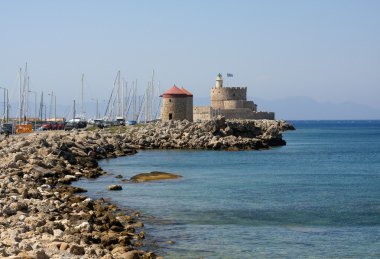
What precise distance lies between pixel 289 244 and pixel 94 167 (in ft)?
61.9

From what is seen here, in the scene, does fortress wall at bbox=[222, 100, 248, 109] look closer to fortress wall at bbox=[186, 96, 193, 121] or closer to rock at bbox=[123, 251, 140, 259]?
fortress wall at bbox=[186, 96, 193, 121]

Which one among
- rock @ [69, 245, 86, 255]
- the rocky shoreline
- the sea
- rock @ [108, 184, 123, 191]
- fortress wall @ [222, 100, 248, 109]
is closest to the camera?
rock @ [69, 245, 86, 255]

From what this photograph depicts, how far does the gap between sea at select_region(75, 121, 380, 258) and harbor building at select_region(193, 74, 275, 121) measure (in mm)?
53048

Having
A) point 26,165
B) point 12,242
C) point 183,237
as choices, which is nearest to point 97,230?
point 183,237

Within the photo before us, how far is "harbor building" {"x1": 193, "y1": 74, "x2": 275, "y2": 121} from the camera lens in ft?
304

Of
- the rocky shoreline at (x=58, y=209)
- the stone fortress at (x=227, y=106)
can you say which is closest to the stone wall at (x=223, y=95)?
the stone fortress at (x=227, y=106)

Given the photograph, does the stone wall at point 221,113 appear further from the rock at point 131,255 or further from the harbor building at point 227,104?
the rock at point 131,255

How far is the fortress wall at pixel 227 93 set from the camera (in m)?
95.6

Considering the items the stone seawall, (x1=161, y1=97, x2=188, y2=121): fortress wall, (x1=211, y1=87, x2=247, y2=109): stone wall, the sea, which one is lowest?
the sea

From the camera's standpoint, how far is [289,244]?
15.5 metres

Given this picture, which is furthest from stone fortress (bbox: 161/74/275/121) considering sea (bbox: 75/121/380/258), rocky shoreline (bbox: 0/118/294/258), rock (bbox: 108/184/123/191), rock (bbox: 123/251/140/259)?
rock (bbox: 123/251/140/259)

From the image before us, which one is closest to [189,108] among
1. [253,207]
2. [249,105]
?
[249,105]

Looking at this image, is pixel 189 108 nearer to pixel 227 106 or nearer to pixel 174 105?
pixel 174 105

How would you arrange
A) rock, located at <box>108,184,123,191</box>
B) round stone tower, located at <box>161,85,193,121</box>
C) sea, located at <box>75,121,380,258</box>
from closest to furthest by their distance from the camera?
sea, located at <box>75,121,380,258</box>, rock, located at <box>108,184,123,191</box>, round stone tower, located at <box>161,85,193,121</box>
